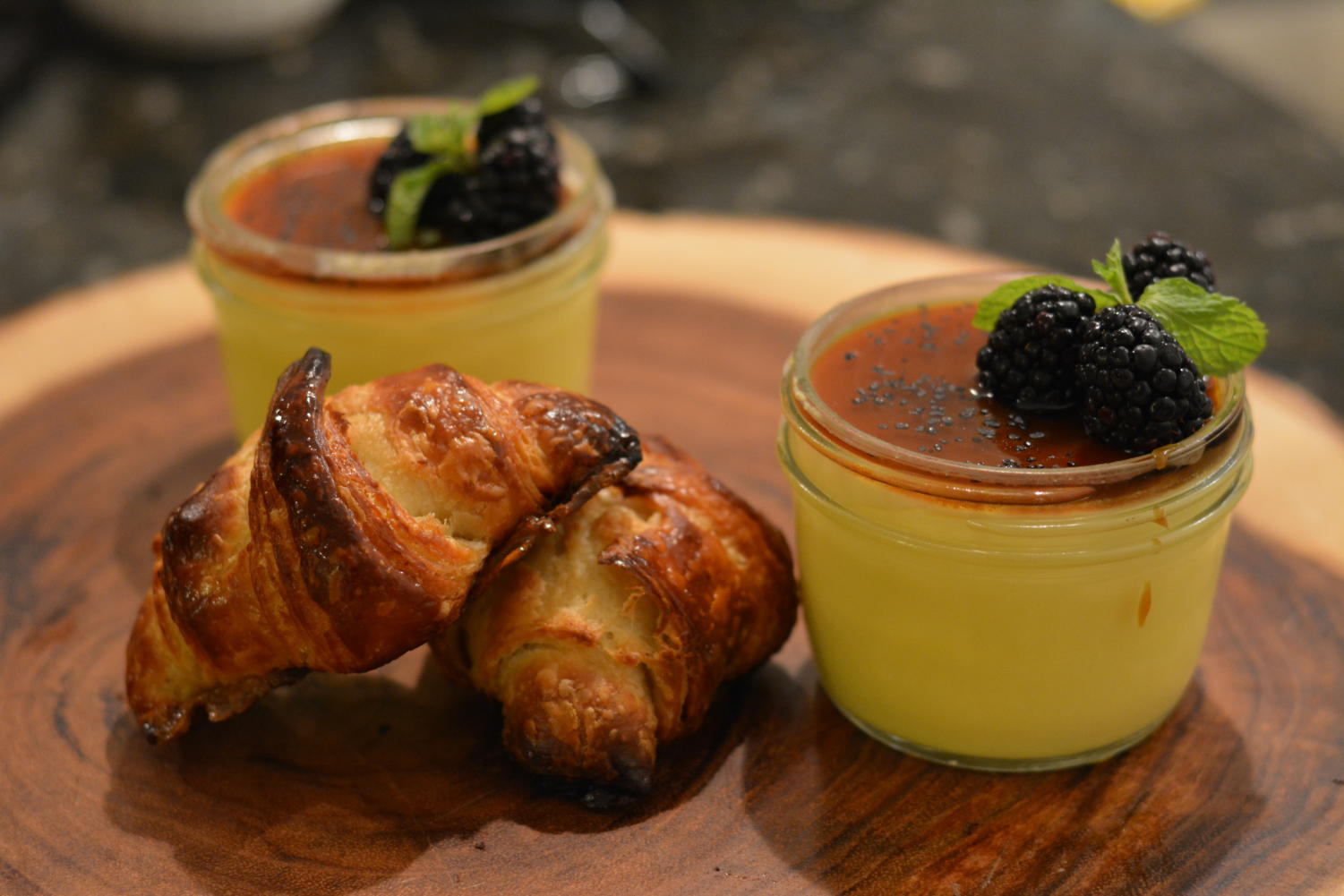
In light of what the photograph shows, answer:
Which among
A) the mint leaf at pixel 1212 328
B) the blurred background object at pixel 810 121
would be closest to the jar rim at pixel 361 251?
the mint leaf at pixel 1212 328

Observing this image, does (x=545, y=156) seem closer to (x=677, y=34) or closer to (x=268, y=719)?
(x=268, y=719)

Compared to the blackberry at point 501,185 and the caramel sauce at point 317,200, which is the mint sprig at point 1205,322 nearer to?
the blackberry at point 501,185

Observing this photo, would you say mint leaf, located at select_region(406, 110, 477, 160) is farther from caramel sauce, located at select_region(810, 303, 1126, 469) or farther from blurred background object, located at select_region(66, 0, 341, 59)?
blurred background object, located at select_region(66, 0, 341, 59)

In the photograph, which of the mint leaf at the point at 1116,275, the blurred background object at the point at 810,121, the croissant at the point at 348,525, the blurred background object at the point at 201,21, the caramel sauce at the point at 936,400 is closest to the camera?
the croissant at the point at 348,525

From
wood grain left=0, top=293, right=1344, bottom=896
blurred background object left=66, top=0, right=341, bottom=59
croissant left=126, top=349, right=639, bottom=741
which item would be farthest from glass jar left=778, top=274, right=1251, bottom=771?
blurred background object left=66, top=0, right=341, bottom=59

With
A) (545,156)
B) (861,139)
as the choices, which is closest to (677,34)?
(861,139)
